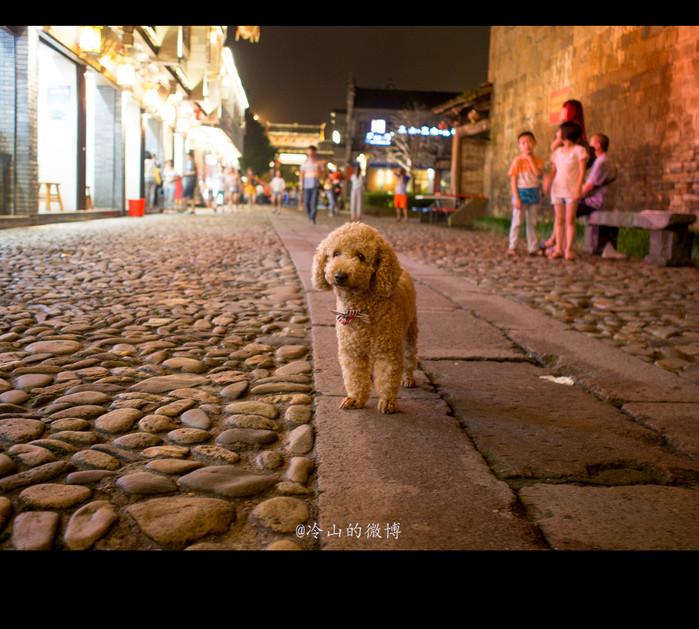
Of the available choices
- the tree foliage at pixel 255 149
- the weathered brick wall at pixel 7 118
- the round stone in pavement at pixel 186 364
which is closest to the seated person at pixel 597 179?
the round stone in pavement at pixel 186 364

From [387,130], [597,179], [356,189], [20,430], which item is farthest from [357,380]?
[387,130]

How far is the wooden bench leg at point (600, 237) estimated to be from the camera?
11422 millimetres

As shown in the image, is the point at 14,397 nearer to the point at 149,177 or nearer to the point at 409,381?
the point at 409,381

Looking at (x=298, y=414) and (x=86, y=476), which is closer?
(x=86, y=476)

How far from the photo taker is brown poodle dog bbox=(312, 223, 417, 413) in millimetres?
2910

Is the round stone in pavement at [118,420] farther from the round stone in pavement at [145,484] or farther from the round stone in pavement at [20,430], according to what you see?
the round stone in pavement at [145,484]

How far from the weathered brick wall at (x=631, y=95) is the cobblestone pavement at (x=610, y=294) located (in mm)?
2311

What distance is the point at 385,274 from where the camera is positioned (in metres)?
2.94

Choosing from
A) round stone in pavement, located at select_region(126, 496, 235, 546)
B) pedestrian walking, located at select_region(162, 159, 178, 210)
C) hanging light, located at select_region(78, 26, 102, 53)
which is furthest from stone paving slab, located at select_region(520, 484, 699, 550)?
pedestrian walking, located at select_region(162, 159, 178, 210)

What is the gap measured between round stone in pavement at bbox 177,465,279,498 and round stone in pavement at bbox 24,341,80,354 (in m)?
1.88

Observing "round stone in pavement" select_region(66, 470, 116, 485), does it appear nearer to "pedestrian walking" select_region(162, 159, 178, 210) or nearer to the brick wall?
the brick wall

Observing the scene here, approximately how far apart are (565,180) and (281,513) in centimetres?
883
